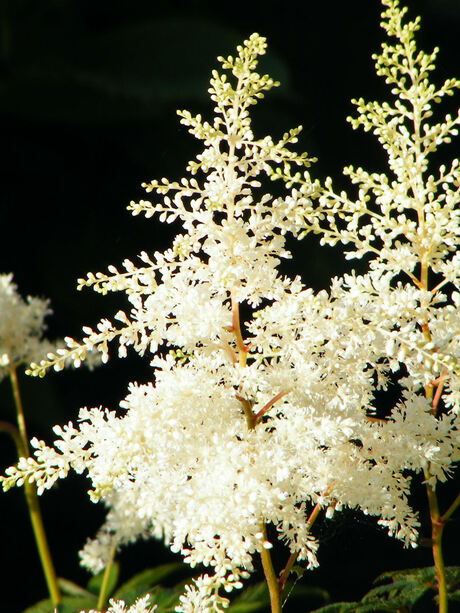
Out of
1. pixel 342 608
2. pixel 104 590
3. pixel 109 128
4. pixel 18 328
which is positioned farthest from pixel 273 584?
pixel 109 128

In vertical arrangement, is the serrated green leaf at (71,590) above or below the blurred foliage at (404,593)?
above

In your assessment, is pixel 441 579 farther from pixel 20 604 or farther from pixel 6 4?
pixel 6 4

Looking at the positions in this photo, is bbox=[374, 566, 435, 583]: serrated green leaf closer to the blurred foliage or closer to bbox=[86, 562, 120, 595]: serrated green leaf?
the blurred foliage

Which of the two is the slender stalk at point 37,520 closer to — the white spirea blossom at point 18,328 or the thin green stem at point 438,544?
the white spirea blossom at point 18,328

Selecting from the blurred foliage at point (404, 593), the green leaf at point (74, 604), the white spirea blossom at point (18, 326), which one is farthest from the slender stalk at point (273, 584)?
the white spirea blossom at point (18, 326)

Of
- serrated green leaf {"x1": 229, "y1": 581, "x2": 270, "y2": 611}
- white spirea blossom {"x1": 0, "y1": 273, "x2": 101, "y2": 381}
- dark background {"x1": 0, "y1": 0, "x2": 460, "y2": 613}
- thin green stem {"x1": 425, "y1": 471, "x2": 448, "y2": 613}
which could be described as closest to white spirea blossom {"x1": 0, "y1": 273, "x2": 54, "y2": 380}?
white spirea blossom {"x1": 0, "y1": 273, "x2": 101, "y2": 381}

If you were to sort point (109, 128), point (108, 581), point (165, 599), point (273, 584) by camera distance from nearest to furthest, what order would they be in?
point (273, 584), point (165, 599), point (108, 581), point (109, 128)

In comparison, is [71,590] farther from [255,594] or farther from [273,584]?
[273,584]

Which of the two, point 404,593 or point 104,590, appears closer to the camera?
point 404,593

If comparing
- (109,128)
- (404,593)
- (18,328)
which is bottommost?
(404,593)

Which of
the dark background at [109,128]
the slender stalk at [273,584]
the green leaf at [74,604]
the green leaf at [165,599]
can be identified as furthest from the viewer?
the dark background at [109,128]
